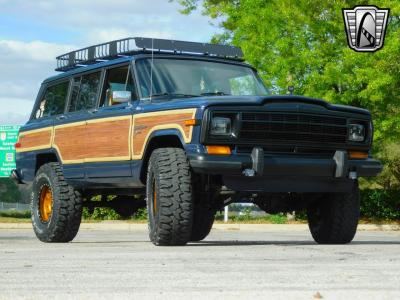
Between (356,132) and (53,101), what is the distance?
478 centimetres

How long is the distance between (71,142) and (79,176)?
53 centimetres

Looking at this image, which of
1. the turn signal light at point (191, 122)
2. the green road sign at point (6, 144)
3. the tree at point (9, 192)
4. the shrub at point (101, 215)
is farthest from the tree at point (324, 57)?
the tree at point (9, 192)

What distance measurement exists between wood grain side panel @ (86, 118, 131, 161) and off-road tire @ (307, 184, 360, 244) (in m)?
2.54

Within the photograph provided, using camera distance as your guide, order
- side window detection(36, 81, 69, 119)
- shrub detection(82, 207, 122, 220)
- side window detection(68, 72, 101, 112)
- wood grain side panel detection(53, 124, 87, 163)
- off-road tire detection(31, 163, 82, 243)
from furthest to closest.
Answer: shrub detection(82, 207, 122, 220), side window detection(36, 81, 69, 119), off-road tire detection(31, 163, 82, 243), side window detection(68, 72, 101, 112), wood grain side panel detection(53, 124, 87, 163)

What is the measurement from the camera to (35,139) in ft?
44.0

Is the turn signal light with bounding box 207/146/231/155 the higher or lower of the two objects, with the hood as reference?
lower

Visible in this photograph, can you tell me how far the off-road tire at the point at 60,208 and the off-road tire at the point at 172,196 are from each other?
A: 259cm

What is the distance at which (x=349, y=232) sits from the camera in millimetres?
11320

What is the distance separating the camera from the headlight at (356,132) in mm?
10828

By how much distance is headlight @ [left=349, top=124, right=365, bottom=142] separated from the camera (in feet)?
35.5

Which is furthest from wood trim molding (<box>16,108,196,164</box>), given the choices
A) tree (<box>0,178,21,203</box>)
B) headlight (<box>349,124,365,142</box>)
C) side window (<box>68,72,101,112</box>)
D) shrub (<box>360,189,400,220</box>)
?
tree (<box>0,178,21,203</box>)

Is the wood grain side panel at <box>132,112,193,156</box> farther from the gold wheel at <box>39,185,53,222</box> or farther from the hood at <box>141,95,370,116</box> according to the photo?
the gold wheel at <box>39,185,53,222</box>

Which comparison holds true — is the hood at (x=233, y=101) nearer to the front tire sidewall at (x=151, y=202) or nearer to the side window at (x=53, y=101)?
the front tire sidewall at (x=151, y=202)

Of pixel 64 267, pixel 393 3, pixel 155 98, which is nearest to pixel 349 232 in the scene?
pixel 155 98
